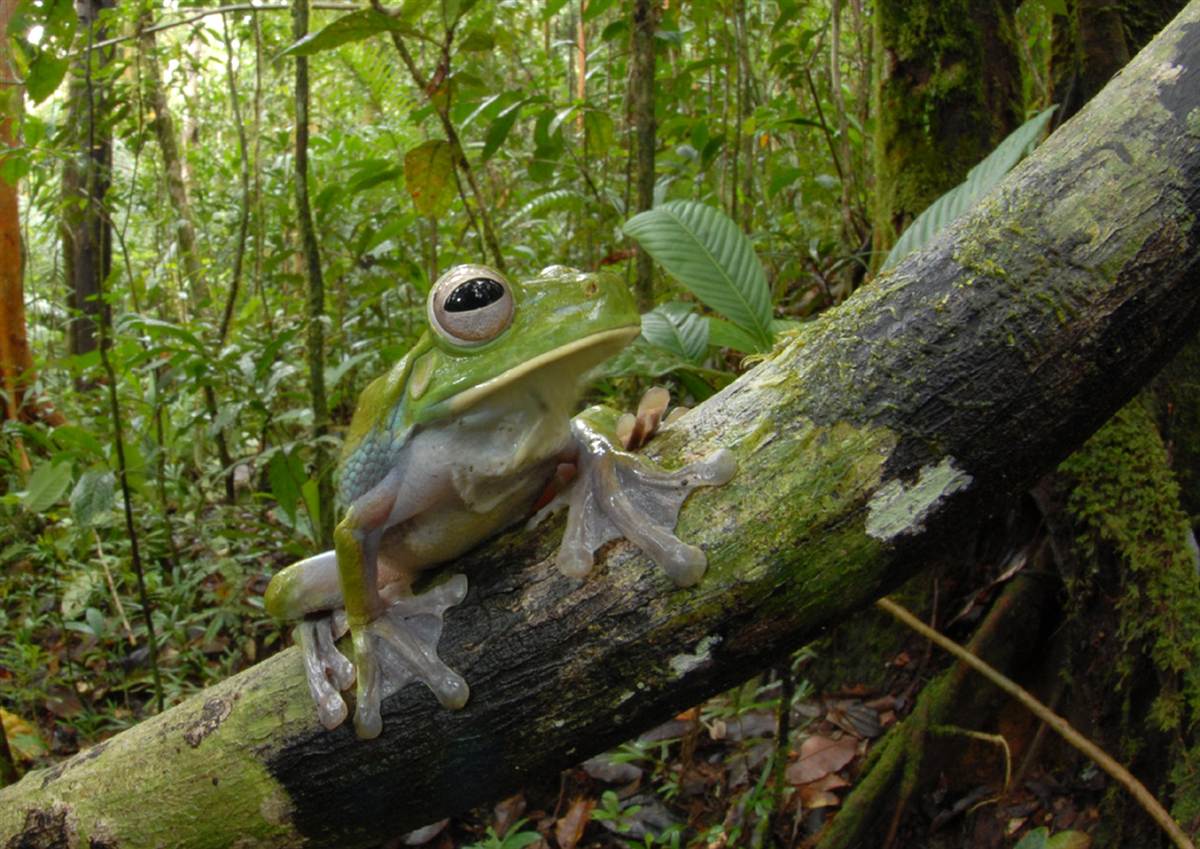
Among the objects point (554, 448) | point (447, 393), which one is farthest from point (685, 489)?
point (447, 393)

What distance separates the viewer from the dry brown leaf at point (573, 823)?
2447 millimetres

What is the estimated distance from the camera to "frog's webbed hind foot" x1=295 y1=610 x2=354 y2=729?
1364 mm

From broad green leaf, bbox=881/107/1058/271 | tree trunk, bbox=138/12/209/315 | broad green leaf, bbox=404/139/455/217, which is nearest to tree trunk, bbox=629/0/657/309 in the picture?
broad green leaf, bbox=404/139/455/217

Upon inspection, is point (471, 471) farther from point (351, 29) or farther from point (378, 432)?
point (351, 29)

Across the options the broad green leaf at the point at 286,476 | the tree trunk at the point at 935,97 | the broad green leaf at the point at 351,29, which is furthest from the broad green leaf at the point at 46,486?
the tree trunk at the point at 935,97

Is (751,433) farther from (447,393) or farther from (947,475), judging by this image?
(447,393)

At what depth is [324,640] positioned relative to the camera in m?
1.48

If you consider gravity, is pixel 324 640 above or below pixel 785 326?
below

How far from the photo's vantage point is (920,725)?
2.25m

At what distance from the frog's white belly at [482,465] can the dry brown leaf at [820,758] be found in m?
1.39

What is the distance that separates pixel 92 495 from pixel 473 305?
198cm

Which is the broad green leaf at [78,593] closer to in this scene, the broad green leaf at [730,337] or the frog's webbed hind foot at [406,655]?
the frog's webbed hind foot at [406,655]

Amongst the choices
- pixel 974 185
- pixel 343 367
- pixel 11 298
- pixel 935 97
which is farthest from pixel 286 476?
pixel 11 298

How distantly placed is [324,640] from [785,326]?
3.40ft
